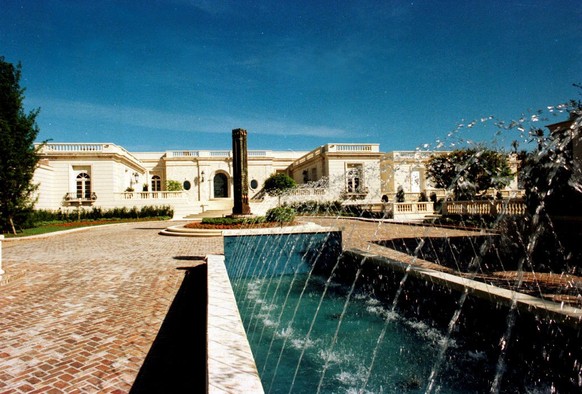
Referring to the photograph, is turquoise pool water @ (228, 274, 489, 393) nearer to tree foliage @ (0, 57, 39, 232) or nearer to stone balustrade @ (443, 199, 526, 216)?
stone balustrade @ (443, 199, 526, 216)

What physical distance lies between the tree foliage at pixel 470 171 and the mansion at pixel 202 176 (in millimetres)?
2611

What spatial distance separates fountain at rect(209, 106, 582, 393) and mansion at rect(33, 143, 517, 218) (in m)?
18.7

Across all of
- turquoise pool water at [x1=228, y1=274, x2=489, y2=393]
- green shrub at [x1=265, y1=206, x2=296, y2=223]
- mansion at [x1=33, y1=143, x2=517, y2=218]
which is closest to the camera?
turquoise pool water at [x1=228, y1=274, x2=489, y2=393]

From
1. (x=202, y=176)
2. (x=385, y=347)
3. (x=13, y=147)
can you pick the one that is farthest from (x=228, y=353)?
(x=202, y=176)

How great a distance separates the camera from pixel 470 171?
1273 inches

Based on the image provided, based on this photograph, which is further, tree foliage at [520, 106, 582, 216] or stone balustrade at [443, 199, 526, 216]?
stone balustrade at [443, 199, 526, 216]

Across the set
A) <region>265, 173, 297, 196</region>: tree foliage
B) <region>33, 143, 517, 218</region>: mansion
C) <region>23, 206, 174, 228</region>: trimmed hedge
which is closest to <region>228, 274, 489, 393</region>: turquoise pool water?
<region>33, 143, 517, 218</region>: mansion

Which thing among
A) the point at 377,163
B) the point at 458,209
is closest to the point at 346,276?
the point at 458,209

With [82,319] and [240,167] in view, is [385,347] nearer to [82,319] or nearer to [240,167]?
[82,319]

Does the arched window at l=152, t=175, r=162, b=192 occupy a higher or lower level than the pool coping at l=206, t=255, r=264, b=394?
higher

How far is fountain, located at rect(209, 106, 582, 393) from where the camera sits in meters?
3.52

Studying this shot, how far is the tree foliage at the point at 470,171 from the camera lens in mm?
30752

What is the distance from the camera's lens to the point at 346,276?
844 cm

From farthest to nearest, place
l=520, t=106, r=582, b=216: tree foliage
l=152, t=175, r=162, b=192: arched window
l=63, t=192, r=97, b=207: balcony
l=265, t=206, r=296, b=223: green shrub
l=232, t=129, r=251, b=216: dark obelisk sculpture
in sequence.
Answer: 1. l=152, t=175, r=162, b=192: arched window
2. l=63, t=192, r=97, b=207: balcony
3. l=232, t=129, r=251, b=216: dark obelisk sculpture
4. l=265, t=206, r=296, b=223: green shrub
5. l=520, t=106, r=582, b=216: tree foliage
